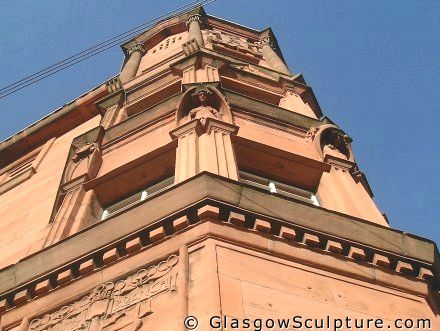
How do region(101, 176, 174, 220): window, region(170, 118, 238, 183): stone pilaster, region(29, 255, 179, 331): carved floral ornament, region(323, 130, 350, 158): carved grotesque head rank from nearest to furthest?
region(29, 255, 179, 331): carved floral ornament → region(170, 118, 238, 183): stone pilaster → region(101, 176, 174, 220): window → region(323, 130, 350, 158): carved grotesque head

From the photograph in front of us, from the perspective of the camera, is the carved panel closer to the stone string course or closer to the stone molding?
the stone molding

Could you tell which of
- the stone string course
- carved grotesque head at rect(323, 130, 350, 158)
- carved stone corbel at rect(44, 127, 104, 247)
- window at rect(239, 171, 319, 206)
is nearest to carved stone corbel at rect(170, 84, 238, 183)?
window at rect(239, 171, 319, 206)

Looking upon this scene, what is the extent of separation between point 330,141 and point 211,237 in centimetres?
680

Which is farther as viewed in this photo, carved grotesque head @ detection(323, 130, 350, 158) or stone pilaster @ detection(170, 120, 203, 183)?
carved grotesque head @ detection(323, 130, 350, 158)

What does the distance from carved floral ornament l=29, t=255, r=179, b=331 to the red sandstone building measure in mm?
19

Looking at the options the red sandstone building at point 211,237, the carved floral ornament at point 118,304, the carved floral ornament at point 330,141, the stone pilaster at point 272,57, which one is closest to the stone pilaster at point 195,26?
the stone pilaster at point 272,57

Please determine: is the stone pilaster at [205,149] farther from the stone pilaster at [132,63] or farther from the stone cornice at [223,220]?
the stone pilaster at [132,63]

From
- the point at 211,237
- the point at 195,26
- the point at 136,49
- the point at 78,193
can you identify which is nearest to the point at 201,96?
the point at 78,193

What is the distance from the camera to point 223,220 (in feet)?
26.3

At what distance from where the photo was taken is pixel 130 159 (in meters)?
13.3

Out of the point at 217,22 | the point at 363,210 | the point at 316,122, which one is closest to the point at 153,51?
the point at 217,22

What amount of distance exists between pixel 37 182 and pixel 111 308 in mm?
10685

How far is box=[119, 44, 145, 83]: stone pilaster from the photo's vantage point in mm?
24156

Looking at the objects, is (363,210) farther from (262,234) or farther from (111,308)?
(111,308)
